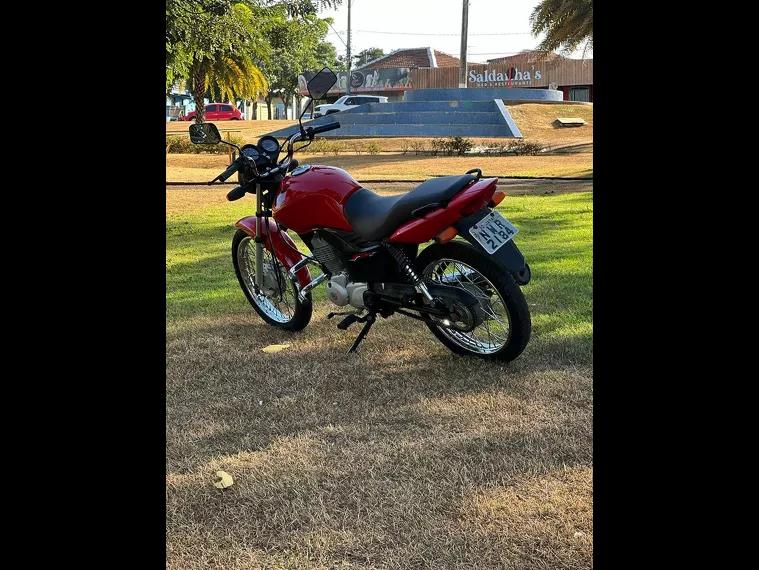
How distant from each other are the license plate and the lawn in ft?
2.26

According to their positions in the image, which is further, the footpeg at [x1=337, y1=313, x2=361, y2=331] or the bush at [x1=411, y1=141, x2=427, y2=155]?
the bush at [x1=411, y1=141, x2=427, y2=155]

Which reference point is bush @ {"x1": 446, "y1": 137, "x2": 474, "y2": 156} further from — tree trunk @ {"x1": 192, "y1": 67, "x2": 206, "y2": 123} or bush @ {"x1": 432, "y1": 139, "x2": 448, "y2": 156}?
tree trunk @ {"x1": 192, "y1": 67, "x2": 206, "y2": 123}

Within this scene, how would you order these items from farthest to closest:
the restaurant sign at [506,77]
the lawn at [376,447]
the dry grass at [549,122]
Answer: the restaurant sign at [506,77], the dry grass at [549,122], the lawn at [376,447]

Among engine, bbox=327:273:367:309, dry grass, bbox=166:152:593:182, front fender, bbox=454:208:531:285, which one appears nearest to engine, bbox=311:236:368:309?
engine, bbox=327:273:367:309

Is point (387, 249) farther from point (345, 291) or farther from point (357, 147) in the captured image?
point (357, 147)

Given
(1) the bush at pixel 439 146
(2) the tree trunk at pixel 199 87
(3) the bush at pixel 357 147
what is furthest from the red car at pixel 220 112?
(1) the bush at pixel 439 146

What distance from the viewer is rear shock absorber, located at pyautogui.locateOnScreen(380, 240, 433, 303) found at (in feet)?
13.1

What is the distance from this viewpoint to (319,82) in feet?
14.7

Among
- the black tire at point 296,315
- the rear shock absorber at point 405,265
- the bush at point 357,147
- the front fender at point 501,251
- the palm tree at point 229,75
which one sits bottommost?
the black tire at point 296,315

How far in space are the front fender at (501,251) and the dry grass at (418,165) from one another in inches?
514

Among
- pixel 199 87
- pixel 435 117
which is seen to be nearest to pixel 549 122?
pixel 435 117

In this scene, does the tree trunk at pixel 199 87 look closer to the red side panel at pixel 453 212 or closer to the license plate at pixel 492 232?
the red side panel at pixel 453 212

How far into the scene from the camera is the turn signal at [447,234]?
3.76m
